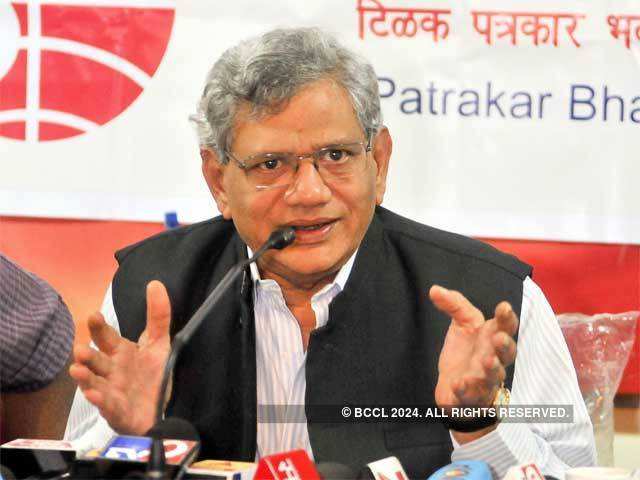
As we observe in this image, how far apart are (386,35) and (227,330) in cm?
74

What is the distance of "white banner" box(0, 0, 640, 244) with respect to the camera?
6.56ft

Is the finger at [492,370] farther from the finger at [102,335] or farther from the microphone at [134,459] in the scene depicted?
the finger at [102,335]

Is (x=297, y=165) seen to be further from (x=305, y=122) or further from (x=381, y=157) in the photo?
(x=381, y=157)

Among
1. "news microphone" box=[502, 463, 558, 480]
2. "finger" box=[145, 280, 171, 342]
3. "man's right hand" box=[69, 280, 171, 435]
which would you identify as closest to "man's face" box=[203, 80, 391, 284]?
"finger" box=[145, 280, 171, 342]

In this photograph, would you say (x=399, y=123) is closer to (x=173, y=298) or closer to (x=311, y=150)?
(x=311, y=150)

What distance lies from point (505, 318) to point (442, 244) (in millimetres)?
509

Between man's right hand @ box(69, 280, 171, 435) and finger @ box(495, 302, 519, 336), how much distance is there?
60cm

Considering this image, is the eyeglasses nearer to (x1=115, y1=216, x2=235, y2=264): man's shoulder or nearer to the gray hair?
the gray hair

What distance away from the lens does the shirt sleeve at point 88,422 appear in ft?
5.74

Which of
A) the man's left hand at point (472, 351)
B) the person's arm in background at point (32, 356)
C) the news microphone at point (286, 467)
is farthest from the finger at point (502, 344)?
the person's arm in background at point (32, 356)

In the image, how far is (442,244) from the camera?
191 centimetres

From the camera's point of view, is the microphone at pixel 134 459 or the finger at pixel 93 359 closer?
the microphone at pixel 134 459

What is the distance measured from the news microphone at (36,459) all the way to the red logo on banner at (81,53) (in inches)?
34.9

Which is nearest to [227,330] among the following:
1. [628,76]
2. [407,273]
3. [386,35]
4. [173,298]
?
[173,298]
